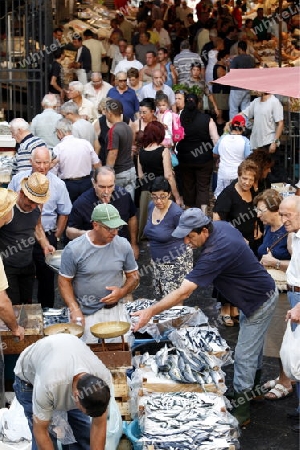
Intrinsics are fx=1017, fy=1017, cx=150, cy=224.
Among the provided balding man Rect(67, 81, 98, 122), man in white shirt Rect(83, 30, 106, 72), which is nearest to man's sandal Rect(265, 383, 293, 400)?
balding man Rect(67, 81, 98, 122)

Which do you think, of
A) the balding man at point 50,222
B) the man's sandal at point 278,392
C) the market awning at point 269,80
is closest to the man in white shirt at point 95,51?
the market awning at point 269,80

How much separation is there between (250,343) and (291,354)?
460 millimetres

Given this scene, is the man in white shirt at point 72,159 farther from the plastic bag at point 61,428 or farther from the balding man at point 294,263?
the plastic bag at point 61,428

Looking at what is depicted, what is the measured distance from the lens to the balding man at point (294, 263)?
25.2 feet

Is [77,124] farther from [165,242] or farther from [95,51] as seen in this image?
[95,51]

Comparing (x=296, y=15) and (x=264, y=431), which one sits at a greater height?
(x=296, y=15)

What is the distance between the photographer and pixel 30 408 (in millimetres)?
6355

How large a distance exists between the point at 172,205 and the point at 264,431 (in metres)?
2.46

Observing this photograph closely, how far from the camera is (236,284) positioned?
7781mm

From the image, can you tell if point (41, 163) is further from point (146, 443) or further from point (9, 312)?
point (146, 443)

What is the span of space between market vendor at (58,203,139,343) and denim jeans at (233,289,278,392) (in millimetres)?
952

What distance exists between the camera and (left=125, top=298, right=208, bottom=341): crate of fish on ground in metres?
8.62

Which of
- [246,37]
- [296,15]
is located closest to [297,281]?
[246,37]

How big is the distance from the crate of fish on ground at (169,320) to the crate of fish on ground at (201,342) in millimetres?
205
